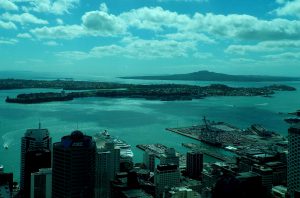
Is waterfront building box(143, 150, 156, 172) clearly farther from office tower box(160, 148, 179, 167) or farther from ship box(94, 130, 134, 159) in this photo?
ship box(94, 130, 134, 159)

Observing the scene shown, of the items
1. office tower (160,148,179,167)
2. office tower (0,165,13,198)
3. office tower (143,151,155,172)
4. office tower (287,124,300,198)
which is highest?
office tower (287,124,300,198)

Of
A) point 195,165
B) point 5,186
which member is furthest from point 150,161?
point 5,186

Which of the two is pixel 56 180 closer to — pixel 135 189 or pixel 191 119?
pixel 135 189

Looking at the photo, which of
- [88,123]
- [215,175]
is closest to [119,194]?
[215,175]

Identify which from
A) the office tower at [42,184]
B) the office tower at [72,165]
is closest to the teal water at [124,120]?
the office tower at [42,184]

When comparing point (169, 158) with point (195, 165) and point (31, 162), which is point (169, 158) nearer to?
point (195, 165)

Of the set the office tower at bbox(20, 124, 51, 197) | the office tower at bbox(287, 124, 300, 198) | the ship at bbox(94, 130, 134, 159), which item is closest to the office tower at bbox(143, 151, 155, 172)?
the ship at bbox(94, 130, 134, 159)

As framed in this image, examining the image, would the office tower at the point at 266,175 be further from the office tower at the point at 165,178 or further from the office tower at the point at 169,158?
the office tower at the point at 169,158
